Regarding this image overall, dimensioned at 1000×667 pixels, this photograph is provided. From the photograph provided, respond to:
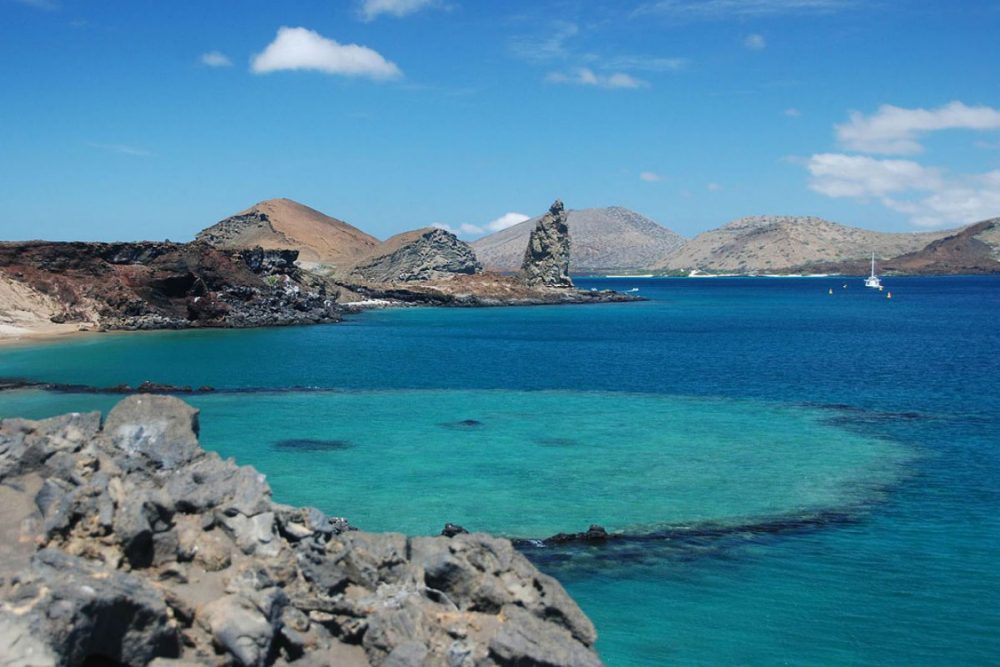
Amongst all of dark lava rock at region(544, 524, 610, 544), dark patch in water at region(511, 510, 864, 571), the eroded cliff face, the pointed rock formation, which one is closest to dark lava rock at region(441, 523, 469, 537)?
dark patch in water at region(511, 510, 864, 571)

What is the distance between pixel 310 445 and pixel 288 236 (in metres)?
156

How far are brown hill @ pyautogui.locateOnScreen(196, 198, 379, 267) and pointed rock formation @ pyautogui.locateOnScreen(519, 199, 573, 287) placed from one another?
124 ft

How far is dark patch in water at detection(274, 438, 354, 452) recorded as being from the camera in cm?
3086

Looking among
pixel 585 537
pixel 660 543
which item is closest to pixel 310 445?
pixel 585 537

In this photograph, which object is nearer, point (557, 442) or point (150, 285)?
point (557, 442)

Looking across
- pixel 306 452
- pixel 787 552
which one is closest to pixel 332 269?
pixel 306 452

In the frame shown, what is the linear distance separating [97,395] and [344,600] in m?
36.7

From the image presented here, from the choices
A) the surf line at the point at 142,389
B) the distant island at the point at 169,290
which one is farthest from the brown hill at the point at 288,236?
the surf line at the point at 142,389

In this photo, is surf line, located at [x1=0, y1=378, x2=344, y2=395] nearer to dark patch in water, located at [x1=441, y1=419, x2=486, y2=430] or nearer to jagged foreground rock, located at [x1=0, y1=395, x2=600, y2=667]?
dark patch in water, located at [x1=441, y1=419, x2=486, y2=430]

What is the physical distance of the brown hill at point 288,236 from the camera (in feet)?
565

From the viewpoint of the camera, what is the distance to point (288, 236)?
181 meters

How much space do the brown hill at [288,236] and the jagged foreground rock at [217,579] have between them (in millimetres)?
158472

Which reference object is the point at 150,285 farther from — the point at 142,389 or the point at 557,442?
the point at 557,442

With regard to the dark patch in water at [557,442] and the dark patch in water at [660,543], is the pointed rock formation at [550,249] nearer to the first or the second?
the dark patch in water at [557,442]
